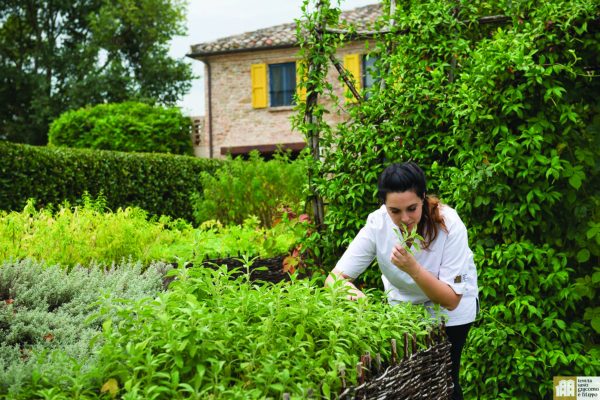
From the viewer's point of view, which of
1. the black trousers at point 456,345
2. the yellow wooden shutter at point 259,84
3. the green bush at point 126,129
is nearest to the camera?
the black trousers at point 456,345

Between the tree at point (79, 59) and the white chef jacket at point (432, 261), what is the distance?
24.1 m

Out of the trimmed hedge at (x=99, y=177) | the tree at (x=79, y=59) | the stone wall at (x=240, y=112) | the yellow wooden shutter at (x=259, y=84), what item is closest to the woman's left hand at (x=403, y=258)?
the trimmed hedge at (x=99, y=177)

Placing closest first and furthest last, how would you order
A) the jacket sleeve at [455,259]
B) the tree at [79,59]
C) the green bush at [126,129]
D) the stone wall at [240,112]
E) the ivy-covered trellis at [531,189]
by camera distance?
the jacket sleeve at [455,259], the ivy-covered trellis at [531,189], the green bush at [126,129], the stone wall at [240,112], the tree at [79,59]

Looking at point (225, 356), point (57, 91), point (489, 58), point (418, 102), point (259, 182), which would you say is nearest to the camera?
point (225, 356)

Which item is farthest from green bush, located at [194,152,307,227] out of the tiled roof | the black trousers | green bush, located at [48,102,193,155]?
the tiled roof

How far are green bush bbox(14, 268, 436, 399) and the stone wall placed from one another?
61.4 ft

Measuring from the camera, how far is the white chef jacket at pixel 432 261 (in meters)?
3.41

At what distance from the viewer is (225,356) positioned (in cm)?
229

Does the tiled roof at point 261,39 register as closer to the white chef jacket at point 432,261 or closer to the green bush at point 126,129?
the green bush at point 126,129

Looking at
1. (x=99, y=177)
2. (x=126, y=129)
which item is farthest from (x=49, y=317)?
(x=126, y=129)

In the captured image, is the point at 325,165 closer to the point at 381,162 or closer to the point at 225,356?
the point at 381,162

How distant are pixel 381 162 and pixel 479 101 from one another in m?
0.95

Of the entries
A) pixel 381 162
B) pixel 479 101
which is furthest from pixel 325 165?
pixel 479 101

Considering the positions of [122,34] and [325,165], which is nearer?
[325,165]
